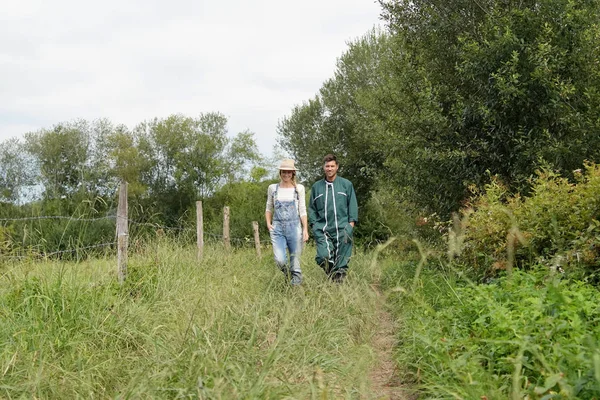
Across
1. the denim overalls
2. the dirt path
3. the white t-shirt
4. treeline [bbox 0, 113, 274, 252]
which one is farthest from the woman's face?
treeline [bbox 0, 113, 274, 252]

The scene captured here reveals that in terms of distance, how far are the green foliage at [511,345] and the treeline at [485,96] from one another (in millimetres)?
4437

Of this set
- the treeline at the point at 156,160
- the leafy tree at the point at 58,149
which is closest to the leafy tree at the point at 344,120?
the treeline at the point at 156,160

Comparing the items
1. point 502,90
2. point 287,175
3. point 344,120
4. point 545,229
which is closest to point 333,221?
point 287,175

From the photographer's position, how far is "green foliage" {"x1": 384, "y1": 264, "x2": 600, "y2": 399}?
106 inches

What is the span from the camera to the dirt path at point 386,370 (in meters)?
3.90

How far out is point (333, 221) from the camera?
25.0 ft

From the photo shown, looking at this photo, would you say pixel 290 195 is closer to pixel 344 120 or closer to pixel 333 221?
pixel 333 221

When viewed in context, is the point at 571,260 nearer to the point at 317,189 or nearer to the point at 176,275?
the point at 317,189

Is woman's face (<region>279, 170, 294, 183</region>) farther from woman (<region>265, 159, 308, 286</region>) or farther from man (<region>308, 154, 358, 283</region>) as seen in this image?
man (<region>308, 154, 358, 283</region>)

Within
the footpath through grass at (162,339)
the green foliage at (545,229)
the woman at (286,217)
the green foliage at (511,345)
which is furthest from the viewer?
the woman at (286,217)

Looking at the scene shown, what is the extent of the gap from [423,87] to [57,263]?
25.2ft

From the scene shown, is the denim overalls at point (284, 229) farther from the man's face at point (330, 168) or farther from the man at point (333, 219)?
the man's face at point (330, 168)

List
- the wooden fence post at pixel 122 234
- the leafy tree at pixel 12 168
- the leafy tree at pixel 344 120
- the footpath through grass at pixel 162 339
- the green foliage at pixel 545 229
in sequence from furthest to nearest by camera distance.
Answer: the leafy tree at pixel 12 168 < the leafy tree at pixel 344 120 < the wooden fence post at pixel 122 234 < the green foliage at pixel 545 229 < the footpath through grass at pixel 162 339

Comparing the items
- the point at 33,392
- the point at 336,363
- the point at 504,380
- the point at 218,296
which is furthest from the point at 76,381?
the point at 504,380
